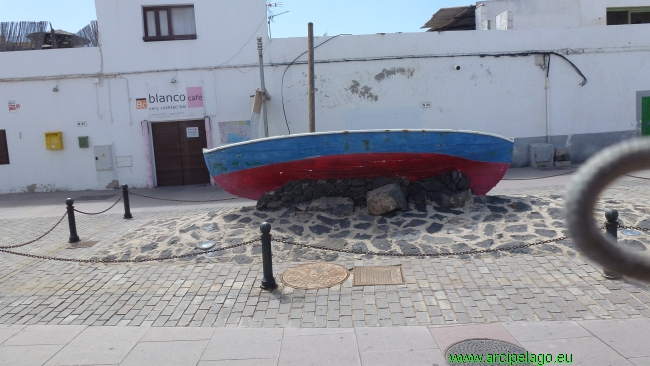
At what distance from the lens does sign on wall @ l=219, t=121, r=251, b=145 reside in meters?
14.0

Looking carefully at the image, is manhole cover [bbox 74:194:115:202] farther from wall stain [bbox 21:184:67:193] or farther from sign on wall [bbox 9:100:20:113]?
sign on wall [bbox 9:100:20:113]

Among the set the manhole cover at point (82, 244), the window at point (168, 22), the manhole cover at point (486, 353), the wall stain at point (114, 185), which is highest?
the window at point (168, 22)

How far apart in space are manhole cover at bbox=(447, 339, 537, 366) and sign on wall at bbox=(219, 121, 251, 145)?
11.1m

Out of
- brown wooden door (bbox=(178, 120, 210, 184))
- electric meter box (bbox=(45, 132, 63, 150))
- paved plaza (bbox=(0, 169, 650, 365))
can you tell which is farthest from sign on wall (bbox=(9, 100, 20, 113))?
paved plaza (bbox=(0, 169, 650, 365))

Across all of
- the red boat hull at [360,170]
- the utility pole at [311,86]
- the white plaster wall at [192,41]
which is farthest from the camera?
the white plaster wall at [192,41]

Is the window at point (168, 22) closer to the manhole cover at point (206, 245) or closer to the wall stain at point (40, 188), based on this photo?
the wall stain at point (40, 188)

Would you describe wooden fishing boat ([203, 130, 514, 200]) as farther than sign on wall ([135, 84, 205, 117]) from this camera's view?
No

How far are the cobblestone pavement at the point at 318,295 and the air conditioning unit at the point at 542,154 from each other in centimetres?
925

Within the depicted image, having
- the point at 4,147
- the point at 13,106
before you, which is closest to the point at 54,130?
the point at 13,106

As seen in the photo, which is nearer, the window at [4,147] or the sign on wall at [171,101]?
the sign on wall at [171,101]

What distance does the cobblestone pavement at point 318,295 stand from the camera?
4465 mm

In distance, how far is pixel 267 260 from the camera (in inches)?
202

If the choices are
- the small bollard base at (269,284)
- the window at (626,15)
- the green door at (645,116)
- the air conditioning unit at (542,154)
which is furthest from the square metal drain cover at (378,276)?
the window at (626,15)

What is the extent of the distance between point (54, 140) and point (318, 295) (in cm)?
1234
